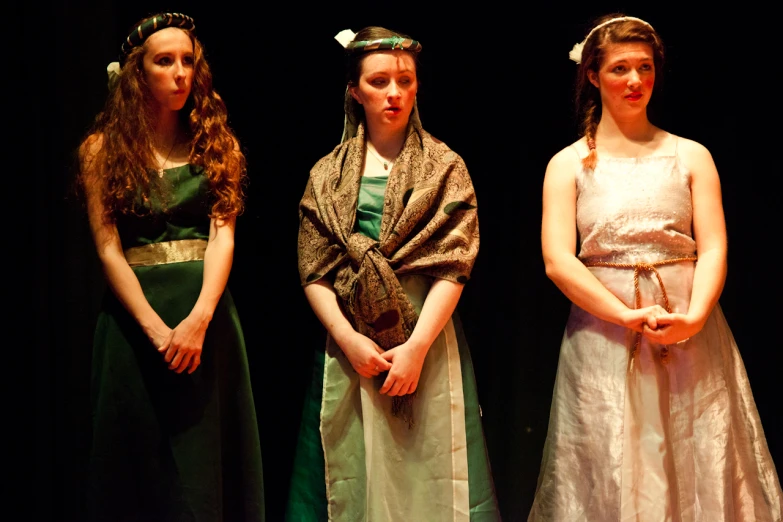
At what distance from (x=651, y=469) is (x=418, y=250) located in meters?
0.83

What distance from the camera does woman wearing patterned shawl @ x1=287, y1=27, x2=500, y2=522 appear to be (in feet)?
8.49

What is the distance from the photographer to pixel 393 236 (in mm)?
2604

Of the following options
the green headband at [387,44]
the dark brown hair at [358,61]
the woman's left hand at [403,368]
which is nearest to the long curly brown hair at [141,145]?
the dark brown hair at [358,61]

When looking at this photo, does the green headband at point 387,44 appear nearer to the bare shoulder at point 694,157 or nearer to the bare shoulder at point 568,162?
the bare shoulder at point 568,162

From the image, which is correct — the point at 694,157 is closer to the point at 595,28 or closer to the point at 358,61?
the point at 595,28

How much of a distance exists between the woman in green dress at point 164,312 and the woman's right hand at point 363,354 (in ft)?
1.10

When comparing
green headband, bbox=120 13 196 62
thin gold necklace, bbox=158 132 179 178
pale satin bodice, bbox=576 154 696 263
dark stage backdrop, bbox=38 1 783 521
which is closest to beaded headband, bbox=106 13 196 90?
green headband, bbox=120 13 196 62

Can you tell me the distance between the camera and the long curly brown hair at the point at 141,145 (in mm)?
2662

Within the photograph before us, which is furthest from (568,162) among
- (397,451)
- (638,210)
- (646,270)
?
(397,451)

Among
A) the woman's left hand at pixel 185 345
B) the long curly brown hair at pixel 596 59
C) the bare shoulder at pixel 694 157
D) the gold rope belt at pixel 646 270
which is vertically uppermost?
the long curly brown hair at pixel 596 59

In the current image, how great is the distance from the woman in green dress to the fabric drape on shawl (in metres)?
0.25

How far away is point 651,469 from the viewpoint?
8.43 ft

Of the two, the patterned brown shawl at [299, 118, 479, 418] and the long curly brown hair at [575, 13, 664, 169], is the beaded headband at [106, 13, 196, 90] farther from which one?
the long curly brown hair at [575, 13, 664, 169]

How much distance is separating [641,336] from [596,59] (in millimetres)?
785
